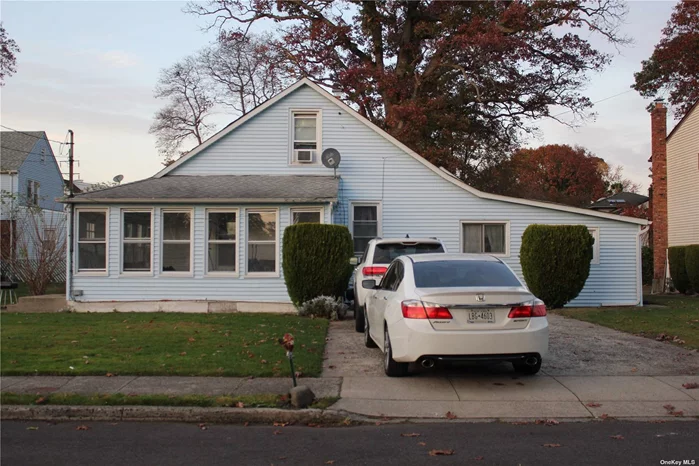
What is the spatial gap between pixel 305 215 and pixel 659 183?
18.7m

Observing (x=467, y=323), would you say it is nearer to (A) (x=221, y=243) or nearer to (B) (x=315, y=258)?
(B) (x=315, y=258)

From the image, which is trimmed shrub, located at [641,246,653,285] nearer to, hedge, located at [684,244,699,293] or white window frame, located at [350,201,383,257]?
hedge, located at [684,244,699,293]

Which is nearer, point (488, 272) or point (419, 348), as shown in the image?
point (419, 348)

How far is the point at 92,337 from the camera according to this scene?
1160cm

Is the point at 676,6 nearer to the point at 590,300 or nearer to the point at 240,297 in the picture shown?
the point at 590,300

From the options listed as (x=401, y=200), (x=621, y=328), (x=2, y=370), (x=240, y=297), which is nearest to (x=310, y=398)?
(x=2, y=370)

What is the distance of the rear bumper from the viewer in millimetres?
7777

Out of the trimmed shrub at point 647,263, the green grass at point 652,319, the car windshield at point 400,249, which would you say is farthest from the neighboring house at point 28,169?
the trimmed shrub at point 647,263

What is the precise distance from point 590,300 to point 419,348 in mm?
13340

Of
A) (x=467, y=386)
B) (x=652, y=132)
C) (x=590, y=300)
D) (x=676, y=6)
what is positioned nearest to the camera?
(x=467, y=386)

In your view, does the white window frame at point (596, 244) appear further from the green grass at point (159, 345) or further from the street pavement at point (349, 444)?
the street pavement at point (349, 444)

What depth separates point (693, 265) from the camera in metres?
24.8

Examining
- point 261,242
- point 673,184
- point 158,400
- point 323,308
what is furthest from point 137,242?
point 673,184

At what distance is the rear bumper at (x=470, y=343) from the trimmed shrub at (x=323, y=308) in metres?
7.28
